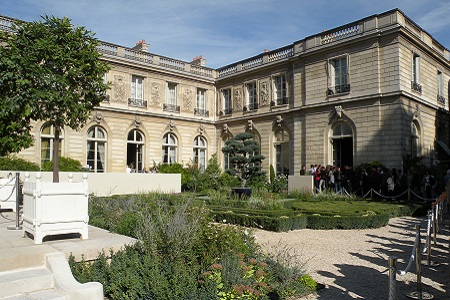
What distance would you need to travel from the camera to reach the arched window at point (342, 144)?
1859 centimetres

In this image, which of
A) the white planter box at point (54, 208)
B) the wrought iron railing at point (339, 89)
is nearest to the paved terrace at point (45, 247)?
the white planter box at point (54, 208)

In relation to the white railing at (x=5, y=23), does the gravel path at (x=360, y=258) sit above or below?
below

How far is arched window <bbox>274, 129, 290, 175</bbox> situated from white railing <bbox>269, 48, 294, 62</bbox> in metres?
4.15

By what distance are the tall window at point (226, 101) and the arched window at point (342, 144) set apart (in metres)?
8.12

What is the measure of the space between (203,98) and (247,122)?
392cm

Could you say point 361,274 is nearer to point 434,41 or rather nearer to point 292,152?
point 292,152

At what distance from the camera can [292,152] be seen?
2092cm

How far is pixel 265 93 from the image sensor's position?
22594 mm

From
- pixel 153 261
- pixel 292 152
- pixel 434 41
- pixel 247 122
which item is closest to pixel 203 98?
pixel 247 122

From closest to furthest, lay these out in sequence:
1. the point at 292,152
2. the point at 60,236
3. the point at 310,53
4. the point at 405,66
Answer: the point at 60,236, the point at 405,66, the point at 310,53, the point at 292,152

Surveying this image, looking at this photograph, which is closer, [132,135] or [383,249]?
[383,249]

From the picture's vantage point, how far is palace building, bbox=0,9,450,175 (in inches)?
671

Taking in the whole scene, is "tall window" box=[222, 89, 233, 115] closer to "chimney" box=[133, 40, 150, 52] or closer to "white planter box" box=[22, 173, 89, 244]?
"chimney" box=[133, 40, 150, 52]

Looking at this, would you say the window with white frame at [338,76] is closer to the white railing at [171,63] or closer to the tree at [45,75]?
the white railing at [171,63]
